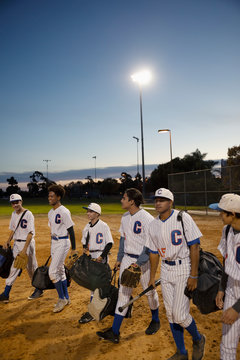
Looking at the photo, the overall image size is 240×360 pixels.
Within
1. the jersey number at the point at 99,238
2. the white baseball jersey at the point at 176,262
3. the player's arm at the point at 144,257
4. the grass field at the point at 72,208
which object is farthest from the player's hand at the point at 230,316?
the grass field at the point at 72,208

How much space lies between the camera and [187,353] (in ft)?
11.7

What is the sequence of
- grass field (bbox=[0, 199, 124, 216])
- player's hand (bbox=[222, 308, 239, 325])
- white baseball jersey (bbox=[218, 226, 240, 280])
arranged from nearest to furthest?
player's hand (bbox=[222, 308, 239, 325]) → white baseball jersey (bbox=[218, 226, 240, 280]) → grass field (bbox=[0, 199, 124, 216])

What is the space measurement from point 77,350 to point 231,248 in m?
2.64

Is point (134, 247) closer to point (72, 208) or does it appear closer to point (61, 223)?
point (61, 223)

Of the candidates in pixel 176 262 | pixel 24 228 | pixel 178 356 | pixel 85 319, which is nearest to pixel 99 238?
pixel 85 319

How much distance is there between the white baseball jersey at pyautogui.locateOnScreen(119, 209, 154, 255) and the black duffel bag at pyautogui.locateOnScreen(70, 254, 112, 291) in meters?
0.51

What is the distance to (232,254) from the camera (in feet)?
9.59

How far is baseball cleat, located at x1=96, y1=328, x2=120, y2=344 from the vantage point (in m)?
4.09

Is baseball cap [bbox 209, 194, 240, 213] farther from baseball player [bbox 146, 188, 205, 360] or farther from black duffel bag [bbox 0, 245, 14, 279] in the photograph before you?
black duffel bag [bbox 0, 245, 14, 279]

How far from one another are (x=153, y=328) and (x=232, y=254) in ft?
7.45

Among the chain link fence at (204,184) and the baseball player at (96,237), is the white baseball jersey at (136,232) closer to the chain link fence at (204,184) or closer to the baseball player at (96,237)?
the baseball player at (96,237)

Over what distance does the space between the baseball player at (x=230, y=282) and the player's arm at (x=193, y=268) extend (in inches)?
15.7

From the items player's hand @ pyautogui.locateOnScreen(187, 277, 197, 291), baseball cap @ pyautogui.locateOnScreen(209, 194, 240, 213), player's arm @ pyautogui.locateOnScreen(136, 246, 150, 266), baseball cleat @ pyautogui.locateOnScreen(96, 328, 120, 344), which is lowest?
baseball cleat @ pyautogui.locateOnScreen(96, 328, 120, 344)

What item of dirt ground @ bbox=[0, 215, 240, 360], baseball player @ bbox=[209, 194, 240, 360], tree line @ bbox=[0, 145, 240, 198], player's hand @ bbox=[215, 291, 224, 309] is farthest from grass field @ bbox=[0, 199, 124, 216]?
baseball player @ bbox=[209, 194, 240, 360]
